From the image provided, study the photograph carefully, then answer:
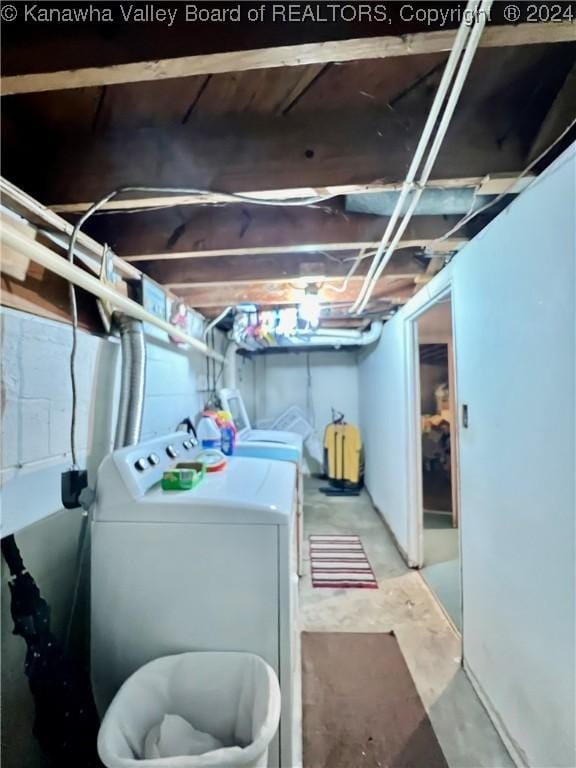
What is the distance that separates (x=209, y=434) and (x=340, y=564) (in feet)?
5.18

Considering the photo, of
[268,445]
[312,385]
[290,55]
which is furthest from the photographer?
[312,385]

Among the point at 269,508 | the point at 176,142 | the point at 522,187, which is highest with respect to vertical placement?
the point at 176,142

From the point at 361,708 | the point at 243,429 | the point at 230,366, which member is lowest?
the point at 361,708

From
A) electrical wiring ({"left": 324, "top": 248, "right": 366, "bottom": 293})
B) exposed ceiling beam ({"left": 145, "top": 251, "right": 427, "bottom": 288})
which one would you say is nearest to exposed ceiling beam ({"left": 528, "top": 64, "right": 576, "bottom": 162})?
electrical wiring ({"left": 324, "top": 248, "right": 366, "bottom": 293})

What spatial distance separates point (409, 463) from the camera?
292 cm

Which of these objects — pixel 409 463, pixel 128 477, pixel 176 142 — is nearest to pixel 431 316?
pixel 409 463

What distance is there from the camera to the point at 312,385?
5.90 m

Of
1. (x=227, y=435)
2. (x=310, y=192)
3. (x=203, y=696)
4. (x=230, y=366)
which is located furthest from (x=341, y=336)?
(x=203, y=696)

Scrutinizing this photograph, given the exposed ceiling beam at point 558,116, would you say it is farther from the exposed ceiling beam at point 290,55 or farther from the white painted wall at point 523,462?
the exposed ceiling beam at point 290,55

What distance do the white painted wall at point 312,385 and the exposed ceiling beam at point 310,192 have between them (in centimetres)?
452

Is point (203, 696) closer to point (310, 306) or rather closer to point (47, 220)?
point (47, 220)

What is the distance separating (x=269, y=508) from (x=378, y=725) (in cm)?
116

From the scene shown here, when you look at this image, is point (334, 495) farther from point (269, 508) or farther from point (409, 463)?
point (269, 508)

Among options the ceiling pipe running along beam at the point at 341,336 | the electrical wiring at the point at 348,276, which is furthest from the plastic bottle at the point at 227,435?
the ceiling pipe running along beam at the point at 341,336
